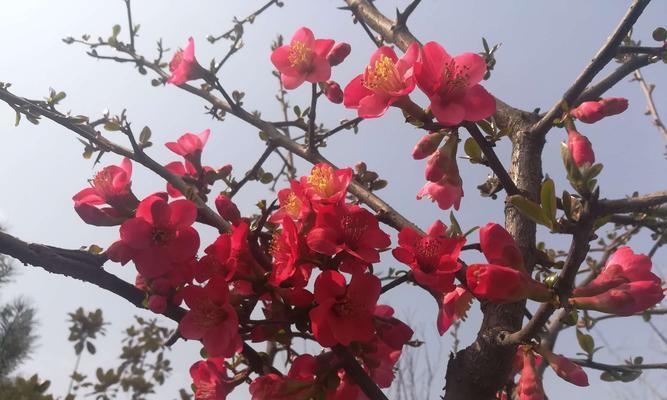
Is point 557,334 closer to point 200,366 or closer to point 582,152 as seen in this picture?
point 582,152

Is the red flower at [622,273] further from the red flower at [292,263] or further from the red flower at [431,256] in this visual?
the red flower at [292,263]

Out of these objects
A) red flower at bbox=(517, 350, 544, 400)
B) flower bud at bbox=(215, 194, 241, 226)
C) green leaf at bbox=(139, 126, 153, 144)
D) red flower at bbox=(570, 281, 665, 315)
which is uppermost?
green leaf at bbox=(139, 126, 153, 144)

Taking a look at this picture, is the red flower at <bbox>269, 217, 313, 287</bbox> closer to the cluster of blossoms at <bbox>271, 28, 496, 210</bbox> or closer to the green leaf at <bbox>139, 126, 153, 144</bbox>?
the cluster of blossoms at <bbox>271, 28, 496, 210</bbox>

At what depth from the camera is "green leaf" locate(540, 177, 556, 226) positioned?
0.63 metres

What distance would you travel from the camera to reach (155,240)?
79 centimetres

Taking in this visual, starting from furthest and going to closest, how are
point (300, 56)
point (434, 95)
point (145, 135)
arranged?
point (145, 135) → point (300, 56) → point (434, 95)

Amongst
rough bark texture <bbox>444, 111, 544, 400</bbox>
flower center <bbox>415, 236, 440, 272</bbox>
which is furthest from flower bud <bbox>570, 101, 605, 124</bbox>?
flower center <bbox>415, 236, 440, 272</bbox>

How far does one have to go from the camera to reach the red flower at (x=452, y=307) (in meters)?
0.96

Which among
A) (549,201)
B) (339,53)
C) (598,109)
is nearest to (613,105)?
(598,109)

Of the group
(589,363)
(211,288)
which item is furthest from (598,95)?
(211,288)

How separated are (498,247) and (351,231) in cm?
22

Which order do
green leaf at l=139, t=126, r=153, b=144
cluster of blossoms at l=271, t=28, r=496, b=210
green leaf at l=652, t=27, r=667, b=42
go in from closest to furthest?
cluster of blossoms at l=271, t=28, r=496, b=210
green leaf at l=652, t=27, r=667, b=42
green leaf at l=139, t=126, r=153, b=144

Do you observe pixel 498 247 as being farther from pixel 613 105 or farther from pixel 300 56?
pixel 300 56

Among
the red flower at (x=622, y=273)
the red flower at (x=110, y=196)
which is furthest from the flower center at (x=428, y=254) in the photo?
the red flower at (x=110, y=196)
